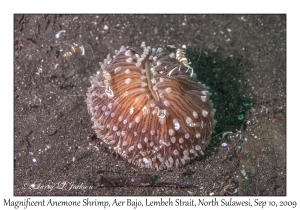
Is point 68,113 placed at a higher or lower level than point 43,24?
lower

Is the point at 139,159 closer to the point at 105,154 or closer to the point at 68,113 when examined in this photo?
the point at 105,154

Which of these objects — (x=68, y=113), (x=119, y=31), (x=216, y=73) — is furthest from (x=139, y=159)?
(x=119, y=31)

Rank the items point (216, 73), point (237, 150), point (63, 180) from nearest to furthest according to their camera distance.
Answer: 1. point (63, 180)
2. point (237, 150)
3. point (216, 73)

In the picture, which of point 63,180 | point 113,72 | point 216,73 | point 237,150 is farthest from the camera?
point 216,73

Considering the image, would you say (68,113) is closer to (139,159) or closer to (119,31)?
(139,159)

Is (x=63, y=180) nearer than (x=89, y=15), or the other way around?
(x=63, y=180)
